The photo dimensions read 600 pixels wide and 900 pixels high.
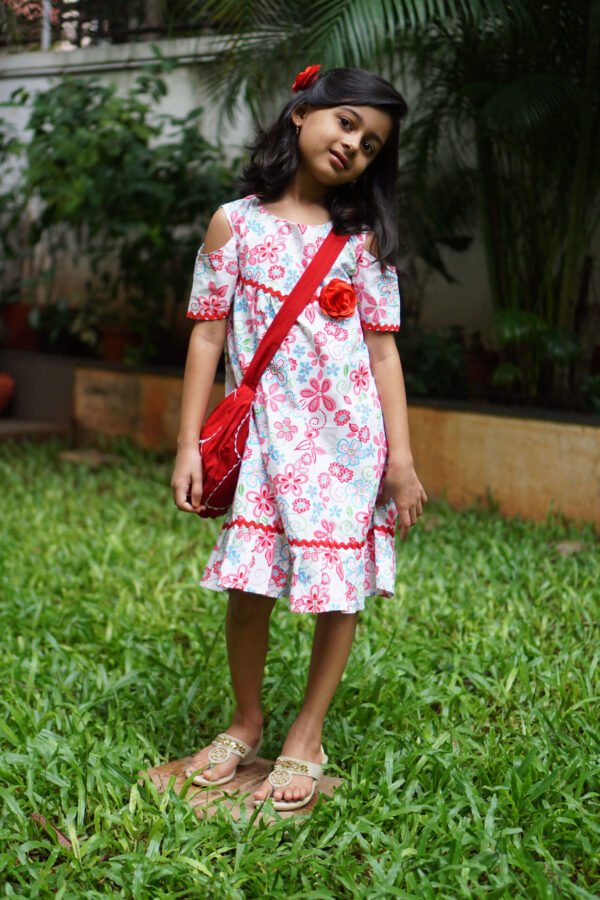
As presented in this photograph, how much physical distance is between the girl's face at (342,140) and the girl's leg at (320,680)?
3.00ft

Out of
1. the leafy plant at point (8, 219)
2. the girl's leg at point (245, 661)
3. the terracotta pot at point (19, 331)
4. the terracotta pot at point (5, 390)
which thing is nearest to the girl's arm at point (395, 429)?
the girl's leg at point (245, 661)

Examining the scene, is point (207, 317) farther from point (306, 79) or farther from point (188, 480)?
point (306, 79)

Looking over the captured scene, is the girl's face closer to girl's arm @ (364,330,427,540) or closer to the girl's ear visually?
the girl's ear

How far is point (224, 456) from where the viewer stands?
2.28m

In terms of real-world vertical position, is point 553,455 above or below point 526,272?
below

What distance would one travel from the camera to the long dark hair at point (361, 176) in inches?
88.4

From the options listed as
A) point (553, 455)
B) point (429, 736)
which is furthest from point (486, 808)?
point (553, 455)

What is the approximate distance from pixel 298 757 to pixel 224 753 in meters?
0.18

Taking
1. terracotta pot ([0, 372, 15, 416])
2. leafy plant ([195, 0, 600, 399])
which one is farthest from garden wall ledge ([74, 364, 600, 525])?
terracotta pot ([0, 372, 15, 416])

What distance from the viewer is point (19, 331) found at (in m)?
7.95

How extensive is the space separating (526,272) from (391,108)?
11.2ft

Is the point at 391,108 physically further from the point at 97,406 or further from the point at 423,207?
the point at 97,406

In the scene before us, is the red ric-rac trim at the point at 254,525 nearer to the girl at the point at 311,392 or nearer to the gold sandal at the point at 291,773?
the girl at the point at 311,392

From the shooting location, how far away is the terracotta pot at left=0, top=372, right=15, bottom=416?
24.4 feet
